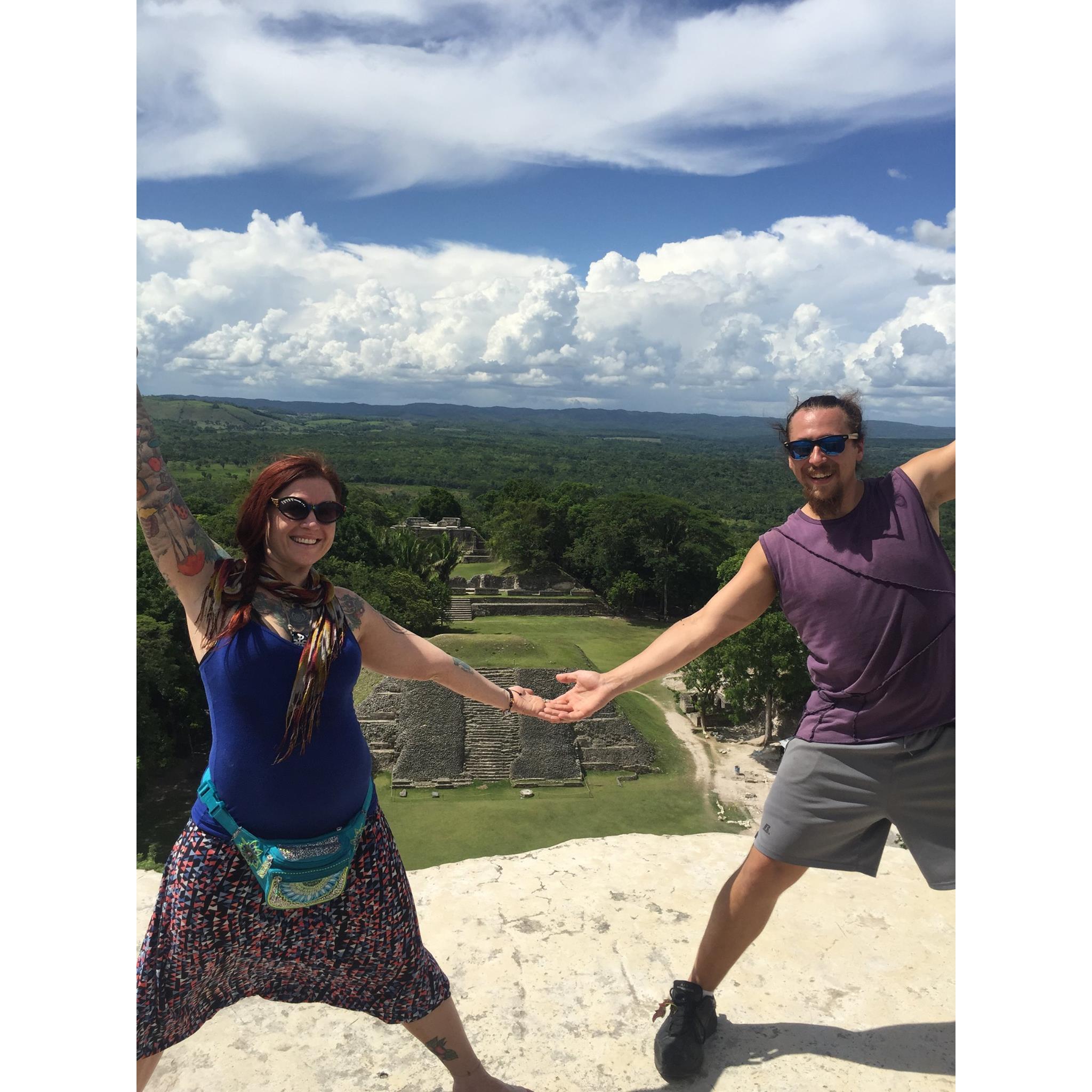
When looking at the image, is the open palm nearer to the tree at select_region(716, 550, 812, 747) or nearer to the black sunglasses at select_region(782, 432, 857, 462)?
the black sunglasses at select_region(782, 432, 857, 462)

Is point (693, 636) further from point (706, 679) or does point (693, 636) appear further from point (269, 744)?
point (706, 679)

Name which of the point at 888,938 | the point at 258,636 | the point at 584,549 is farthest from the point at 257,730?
the point at 584,549

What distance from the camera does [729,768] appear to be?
22422 millimetres

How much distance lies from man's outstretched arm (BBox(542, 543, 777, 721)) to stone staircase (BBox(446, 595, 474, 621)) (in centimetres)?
3476

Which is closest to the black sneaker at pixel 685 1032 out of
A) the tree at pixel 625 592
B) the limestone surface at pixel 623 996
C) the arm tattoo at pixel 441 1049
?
the limestone surface at pixel 623 996

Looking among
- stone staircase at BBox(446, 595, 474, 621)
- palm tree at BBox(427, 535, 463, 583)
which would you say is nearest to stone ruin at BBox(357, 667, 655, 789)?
stone staircase at BBox(446, 595, 474, 621)

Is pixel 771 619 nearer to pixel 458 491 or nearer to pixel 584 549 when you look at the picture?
pixel 584 549

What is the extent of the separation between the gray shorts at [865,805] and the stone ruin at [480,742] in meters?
19.0

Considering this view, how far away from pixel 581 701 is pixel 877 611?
105 cm

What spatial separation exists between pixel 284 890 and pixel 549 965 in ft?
5.12

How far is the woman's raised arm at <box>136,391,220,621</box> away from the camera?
185 cm

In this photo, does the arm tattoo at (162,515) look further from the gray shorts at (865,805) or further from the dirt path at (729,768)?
the dirt path at (729,768)

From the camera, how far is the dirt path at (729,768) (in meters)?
20.3

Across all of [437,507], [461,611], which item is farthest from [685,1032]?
[437,507]
